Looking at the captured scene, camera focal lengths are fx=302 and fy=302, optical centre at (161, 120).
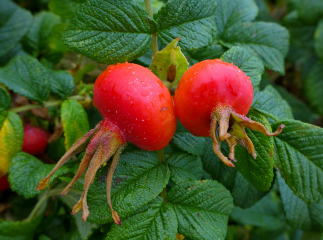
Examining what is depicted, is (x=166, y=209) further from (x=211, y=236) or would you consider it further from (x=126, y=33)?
(x=126, y=33)

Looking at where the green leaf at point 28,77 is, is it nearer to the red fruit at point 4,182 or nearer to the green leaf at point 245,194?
the red fruit at point 4,182

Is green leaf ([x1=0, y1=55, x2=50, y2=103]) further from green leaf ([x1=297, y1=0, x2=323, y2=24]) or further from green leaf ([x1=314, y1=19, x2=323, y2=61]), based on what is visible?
green leaf ([x1=297, y1=0, x2=323, y2=24])

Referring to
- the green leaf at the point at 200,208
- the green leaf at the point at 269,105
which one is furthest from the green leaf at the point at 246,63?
the green leaf at the point at 200,208

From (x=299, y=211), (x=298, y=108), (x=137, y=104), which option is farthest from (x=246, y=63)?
(x=298, y=108)

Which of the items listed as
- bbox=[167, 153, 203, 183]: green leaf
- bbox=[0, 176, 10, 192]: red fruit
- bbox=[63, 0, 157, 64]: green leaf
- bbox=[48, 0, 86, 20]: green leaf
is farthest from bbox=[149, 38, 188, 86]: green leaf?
bbox=[0, 176, 10, 192]: red fruit

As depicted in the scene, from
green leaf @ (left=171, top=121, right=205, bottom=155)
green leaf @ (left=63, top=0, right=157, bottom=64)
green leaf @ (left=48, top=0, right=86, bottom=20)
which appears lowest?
green leaf @ (left=171, top=121, right=205, bottom=155)

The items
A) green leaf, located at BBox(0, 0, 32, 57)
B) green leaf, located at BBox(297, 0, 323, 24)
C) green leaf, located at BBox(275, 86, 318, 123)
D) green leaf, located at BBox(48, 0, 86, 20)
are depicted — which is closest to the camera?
green leaf, located at BBox(48, 0, 86, 20)

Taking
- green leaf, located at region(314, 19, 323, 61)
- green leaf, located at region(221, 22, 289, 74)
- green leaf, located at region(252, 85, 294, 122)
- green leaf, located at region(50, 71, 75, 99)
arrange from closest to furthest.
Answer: green leaf, located at region(252, 85, 294, 122), green leaf, located at region(50, 71, 75, 99), green leaf, located at region(221, 22, 289, 74), green leaf, located at region(314, 19, 323, 61)

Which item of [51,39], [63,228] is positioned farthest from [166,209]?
[51,39]
